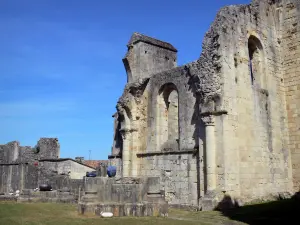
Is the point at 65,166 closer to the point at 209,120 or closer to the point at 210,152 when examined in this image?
the point at 210,152

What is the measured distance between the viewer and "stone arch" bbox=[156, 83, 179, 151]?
16953 millimetres

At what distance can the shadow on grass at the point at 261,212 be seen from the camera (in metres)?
9.22

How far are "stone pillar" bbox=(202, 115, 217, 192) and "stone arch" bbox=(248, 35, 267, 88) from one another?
391 centimetres

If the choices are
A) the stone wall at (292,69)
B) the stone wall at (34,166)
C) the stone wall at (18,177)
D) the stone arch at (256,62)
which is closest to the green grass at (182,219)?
the stone wall at (292,69)

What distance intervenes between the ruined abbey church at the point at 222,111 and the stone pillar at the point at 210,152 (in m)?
0.04

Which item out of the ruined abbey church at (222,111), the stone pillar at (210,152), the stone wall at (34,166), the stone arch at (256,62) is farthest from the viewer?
the stone wall at (34,166)

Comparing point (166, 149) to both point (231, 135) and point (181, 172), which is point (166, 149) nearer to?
point (181, 172)

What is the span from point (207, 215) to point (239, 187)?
2.60 meters

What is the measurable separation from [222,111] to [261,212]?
13.1ft

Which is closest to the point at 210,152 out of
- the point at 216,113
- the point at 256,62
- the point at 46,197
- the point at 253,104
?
the point at 216,113

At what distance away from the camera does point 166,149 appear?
16.4 meters

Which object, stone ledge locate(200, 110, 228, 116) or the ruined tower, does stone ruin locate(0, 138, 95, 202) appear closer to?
the ruined tower

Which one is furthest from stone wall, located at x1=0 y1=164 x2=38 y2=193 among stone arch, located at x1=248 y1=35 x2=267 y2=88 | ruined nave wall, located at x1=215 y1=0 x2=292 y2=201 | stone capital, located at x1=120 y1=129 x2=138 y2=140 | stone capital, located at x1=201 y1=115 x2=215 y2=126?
stone arch, located at x1=248 y1=35 x2=267 y2=88

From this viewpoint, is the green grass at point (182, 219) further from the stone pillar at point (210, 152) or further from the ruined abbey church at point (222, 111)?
the ruined abbey church at point (222, 111)
